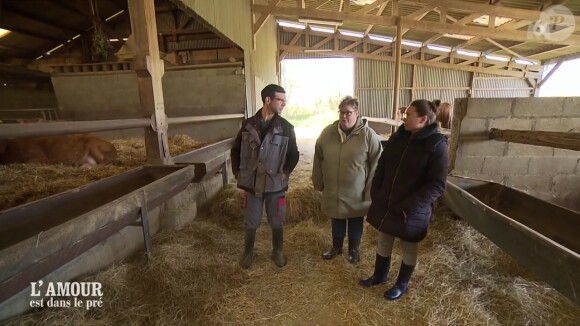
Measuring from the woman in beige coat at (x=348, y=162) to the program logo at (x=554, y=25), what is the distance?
755 centimetres

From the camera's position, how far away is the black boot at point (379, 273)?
2.36m

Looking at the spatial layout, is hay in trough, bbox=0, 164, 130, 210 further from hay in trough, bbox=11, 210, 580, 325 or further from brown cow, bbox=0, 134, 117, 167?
hay in trough, bbox=11, 210, 580, 325

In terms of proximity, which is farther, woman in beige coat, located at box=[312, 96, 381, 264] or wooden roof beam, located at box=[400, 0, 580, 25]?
wooden roof beam, located at box=[400, 0, 580, 25]

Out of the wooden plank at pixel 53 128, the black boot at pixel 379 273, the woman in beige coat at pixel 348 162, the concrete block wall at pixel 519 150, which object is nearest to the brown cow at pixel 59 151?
the wooden plank at pixel 53 128

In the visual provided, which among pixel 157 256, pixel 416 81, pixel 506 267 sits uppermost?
pixel 416 81

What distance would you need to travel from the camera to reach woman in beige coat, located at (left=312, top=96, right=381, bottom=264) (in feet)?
8.24

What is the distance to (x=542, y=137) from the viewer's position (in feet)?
9.90

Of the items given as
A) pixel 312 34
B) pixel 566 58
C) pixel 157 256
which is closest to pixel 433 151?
pixel 157 256

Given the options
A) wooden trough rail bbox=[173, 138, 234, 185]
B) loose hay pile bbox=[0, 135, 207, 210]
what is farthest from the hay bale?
loose hay pile bbox=[0, 135, 207, 210]

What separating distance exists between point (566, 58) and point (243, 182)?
17.6 meters

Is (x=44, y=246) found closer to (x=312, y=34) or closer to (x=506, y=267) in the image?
(x=506, y=267)

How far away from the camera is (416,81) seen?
15.0 m

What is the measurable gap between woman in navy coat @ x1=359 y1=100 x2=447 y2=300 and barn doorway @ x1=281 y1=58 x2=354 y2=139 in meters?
21.1

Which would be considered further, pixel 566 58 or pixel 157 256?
pixel 566 58
